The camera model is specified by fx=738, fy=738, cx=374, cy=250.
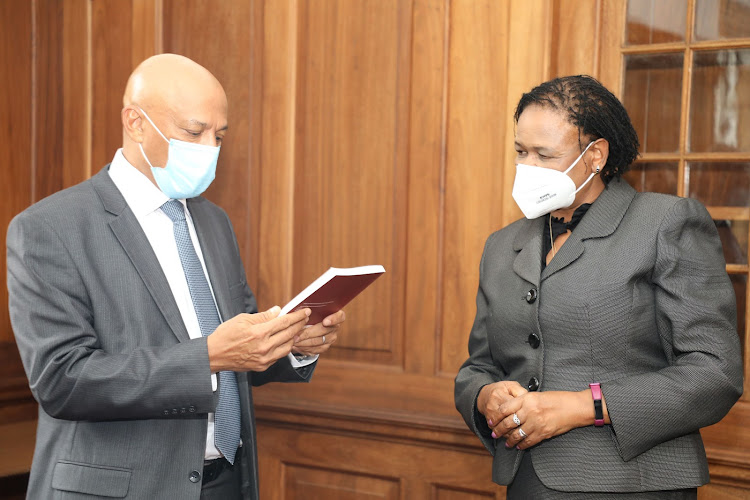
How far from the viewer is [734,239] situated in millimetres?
2428

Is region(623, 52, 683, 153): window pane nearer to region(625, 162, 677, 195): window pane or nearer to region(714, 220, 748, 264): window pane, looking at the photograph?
region(625, 162, 677, 195): window pane

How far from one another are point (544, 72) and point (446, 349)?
1052 mm

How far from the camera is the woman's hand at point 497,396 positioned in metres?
1.71

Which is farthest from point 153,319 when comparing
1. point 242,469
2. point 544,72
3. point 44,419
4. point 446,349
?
point 544,72

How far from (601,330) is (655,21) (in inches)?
54.0

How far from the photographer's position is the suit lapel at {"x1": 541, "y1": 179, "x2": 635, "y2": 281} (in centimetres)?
175

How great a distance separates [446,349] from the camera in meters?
2.75

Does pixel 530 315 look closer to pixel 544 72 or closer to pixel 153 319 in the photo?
pixel 153 319

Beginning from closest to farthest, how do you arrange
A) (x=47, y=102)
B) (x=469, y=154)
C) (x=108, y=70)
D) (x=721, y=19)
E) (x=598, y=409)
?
1. (x=598, y=409)
2. (x=721, y=19)
3. (x=469, y=154)
4. (x=108, y=70)
5. (x=47, y=102)

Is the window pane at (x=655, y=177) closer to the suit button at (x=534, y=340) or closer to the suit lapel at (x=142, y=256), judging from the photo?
the suit button at (x=534, y=340)

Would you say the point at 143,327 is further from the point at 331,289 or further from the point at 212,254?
the point at 331,289

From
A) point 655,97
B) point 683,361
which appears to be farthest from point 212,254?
point 655,97

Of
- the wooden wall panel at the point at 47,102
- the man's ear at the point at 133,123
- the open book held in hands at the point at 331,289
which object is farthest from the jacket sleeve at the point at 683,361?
the wooden wall panel at the point at 47,102

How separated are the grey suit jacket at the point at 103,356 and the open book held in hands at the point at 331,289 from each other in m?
0.26
